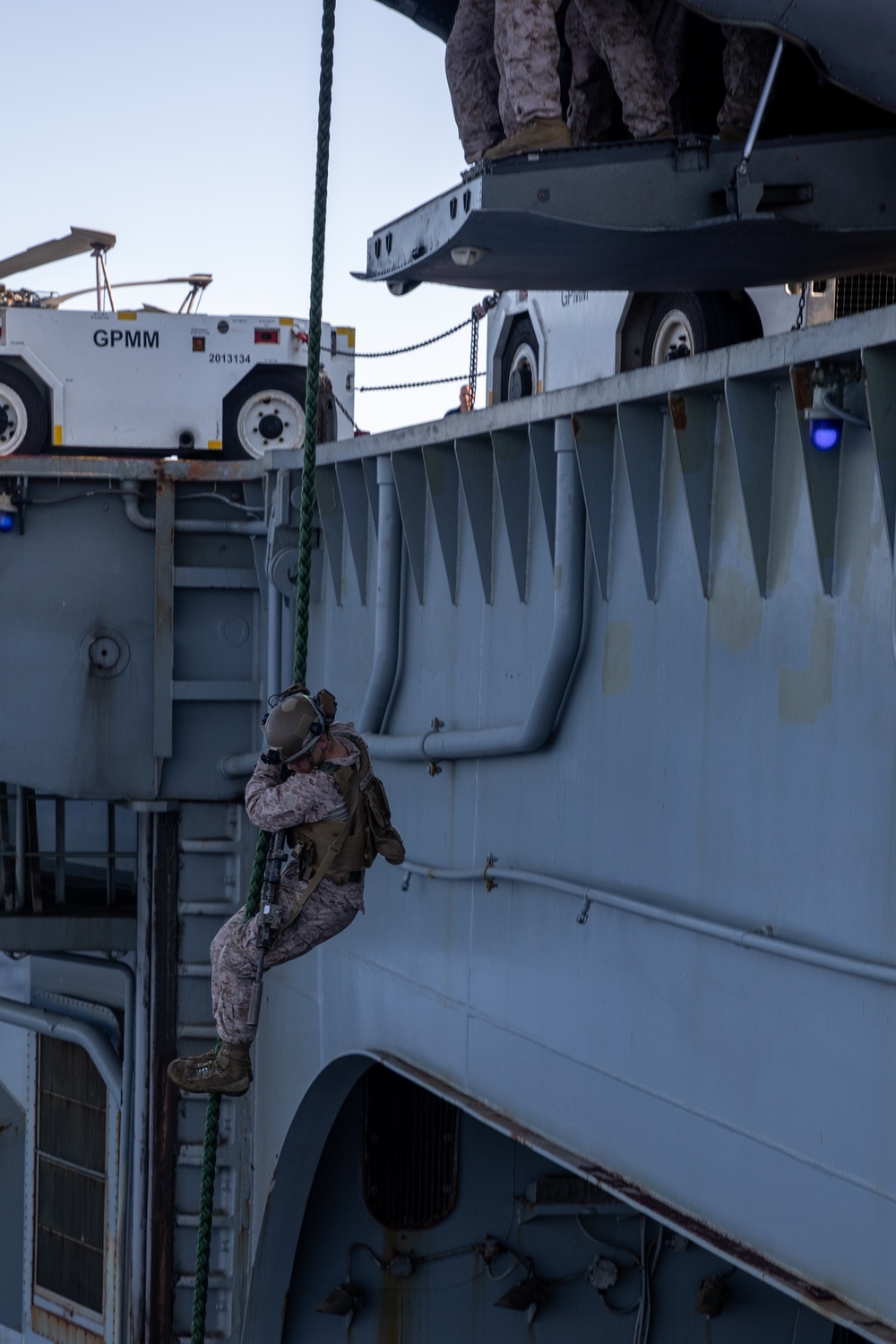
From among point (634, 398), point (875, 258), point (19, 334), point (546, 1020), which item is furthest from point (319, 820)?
point (19, 334)

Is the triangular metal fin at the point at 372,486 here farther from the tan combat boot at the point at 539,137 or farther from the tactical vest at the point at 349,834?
the tactical vest at the point at 349,834

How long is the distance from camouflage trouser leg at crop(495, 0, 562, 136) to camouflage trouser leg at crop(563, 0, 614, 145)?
0.72m

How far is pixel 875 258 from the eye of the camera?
720cm

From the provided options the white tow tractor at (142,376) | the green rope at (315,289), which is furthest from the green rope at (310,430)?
the white tow tractor at (142,376)

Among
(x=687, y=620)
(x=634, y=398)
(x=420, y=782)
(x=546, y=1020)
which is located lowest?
(x=546, y=1020)

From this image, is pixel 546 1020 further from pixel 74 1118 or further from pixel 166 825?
pixel 74 1118

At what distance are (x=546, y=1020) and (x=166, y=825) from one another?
5082mm

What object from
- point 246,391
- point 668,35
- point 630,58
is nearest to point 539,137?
point 630,58

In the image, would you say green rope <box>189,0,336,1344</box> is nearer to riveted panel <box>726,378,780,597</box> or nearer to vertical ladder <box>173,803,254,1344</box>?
riveted panel <box>726,378,780,597</box>

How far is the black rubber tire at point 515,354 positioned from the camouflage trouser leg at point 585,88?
391 cm

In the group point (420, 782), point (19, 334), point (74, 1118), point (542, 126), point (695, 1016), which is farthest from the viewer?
point (19, 334)

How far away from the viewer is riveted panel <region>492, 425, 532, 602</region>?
7.29 m

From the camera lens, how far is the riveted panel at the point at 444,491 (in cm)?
793

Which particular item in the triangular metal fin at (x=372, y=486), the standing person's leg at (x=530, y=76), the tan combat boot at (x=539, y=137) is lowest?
the triangular metal fin at (x=372, y=486)
